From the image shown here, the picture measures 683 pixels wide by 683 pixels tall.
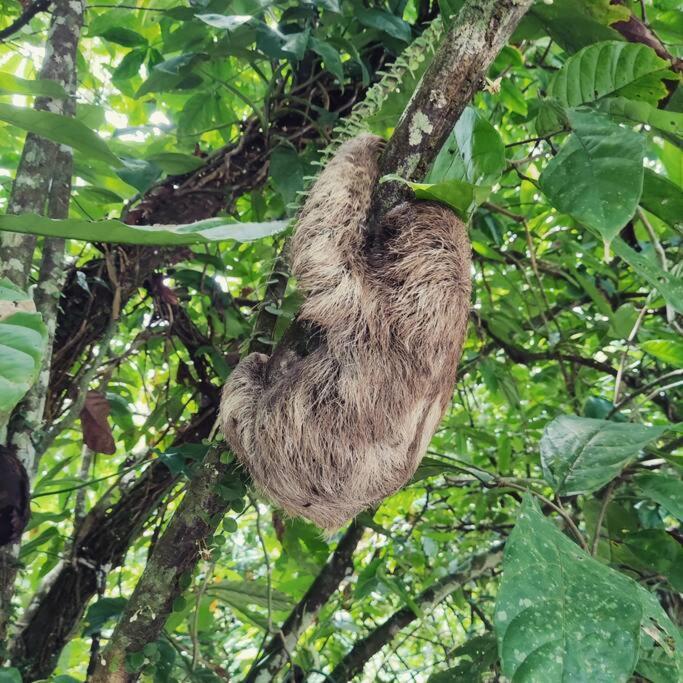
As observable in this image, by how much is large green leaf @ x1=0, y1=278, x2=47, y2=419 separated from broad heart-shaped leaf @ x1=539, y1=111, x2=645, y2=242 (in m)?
1.02

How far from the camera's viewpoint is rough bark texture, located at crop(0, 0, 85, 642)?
5.38ft

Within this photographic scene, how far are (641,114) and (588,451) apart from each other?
2.58ft

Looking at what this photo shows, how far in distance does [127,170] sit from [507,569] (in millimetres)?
1544

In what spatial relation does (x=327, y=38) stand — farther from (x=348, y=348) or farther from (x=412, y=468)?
(x=412, y=468)

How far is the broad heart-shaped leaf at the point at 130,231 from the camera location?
1090 mm

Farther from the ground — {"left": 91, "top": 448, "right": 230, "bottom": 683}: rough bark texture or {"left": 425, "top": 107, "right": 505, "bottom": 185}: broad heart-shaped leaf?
{"left": 425, "top": 107, "right": 505, "bottom": 185}: broad heart-shaped leaf

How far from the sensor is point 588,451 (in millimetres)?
1447

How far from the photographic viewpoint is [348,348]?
61.1 inches

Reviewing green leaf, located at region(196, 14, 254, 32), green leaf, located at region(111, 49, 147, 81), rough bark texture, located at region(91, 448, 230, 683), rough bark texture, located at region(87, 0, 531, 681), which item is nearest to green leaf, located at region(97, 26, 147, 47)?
green leaf, located at region(111, 49, 147, 81)

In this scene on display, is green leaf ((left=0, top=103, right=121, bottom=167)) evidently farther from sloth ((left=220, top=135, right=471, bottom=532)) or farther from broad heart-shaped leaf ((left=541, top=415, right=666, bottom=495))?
broad heart-shaped leaf ((left=541, top=415, right=666, bottom=495))

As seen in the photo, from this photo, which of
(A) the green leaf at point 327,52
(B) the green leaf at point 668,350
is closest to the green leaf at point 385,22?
(A) the green leaf at point 327,52


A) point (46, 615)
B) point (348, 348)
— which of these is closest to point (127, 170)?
point (348, 348)

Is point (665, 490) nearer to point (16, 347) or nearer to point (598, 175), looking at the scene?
point (598, 175)

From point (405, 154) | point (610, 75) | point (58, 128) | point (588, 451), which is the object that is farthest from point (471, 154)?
point (58, 128)
